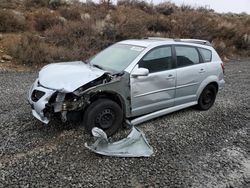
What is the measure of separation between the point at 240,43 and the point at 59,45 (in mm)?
11405

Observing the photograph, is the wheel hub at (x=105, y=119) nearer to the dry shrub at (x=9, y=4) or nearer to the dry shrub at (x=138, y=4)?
the dry shrub at (x=9, y=4)

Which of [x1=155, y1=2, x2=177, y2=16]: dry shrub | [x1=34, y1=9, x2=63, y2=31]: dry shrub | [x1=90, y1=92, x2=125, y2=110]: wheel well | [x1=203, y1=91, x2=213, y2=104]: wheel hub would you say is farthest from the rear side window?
[x1=155, y1=2, x2=177, y2=16]: dry shrub

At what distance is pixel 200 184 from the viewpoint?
487cm

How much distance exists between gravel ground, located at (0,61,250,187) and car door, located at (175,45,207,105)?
0.47 m

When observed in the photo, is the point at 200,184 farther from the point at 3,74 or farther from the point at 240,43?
the point at 240,43

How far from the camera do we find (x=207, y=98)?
800 cm

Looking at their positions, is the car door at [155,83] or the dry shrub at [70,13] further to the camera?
the dry shrub at [70,13]

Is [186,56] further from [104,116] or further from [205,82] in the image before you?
[104,116]

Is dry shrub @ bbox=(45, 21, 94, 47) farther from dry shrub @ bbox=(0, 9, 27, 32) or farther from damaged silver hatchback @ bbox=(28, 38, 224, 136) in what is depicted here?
damaged silver hatchback @ bbox=(28, 38, 224, 136)

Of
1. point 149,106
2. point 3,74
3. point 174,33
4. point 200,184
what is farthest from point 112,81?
point 174,33

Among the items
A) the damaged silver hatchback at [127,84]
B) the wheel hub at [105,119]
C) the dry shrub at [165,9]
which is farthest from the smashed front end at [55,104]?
the dry shrub at [165,9]

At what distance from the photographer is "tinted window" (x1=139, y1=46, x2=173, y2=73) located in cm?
651

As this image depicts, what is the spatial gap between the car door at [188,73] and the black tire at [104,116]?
1.67 meters

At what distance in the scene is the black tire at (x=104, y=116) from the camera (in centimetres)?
574
